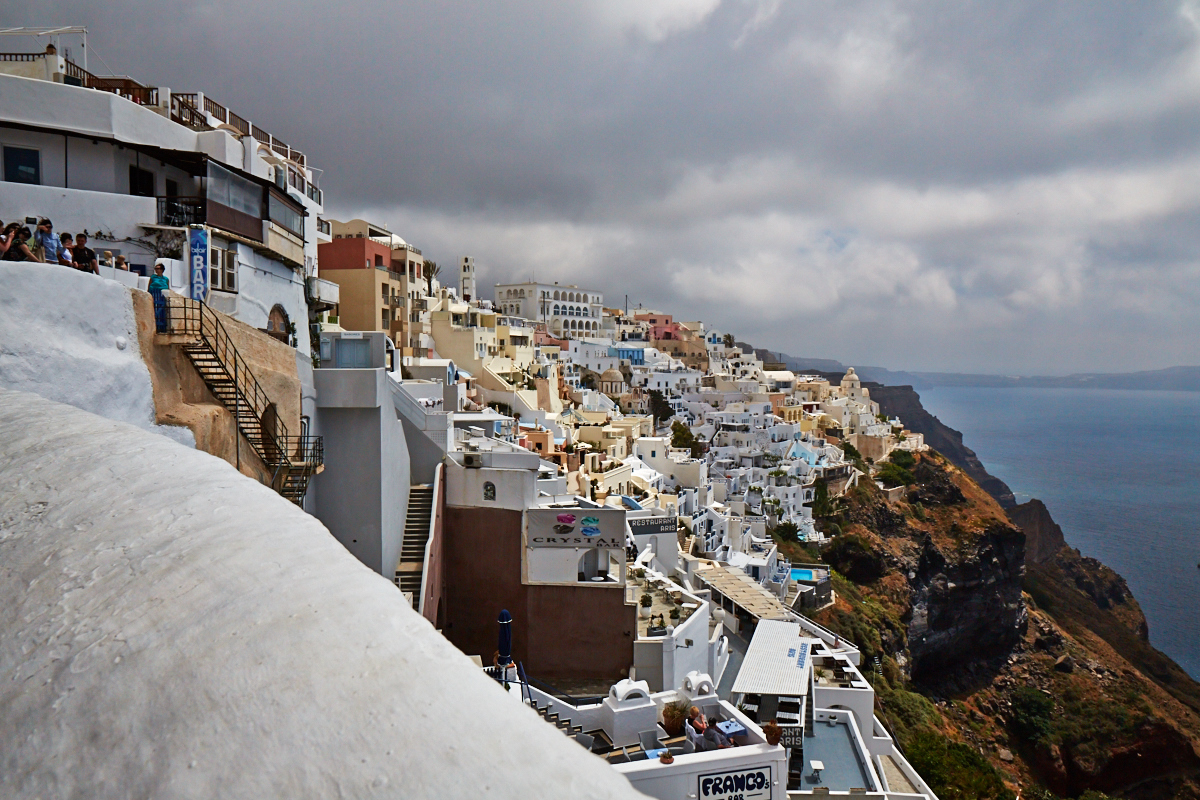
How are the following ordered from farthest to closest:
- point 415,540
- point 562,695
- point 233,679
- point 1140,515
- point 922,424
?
point 922,424 → point 1140,515 → point 415,540 → point 562,695 → point 233,679

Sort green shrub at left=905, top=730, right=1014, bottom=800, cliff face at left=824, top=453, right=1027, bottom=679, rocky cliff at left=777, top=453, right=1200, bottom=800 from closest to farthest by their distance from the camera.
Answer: green shrub at left=905, top=730, right=1014, bottom=800
rocky cliff at left=777, top=453, right=1200, bottom=800
cliff face at left=824, top=453, right=1027, bottom=679

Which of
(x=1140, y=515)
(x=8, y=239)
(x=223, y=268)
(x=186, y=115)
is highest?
(x=186, y=115)

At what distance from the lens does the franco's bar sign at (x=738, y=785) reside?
10.3 metres

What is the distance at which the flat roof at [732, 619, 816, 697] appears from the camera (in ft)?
61.5

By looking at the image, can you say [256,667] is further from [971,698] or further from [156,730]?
[971,698]

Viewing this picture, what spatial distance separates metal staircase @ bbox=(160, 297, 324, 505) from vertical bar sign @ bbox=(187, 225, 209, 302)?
4342 mm

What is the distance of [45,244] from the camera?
335 inches

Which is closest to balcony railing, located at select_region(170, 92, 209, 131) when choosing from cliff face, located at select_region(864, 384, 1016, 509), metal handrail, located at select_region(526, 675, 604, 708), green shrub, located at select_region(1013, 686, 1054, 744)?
metal handrail, located at select_region(526, 675, 604, 708)

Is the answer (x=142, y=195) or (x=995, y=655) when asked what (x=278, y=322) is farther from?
(x=995, y=655)

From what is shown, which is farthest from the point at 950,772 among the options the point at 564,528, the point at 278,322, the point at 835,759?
the point at 278,322

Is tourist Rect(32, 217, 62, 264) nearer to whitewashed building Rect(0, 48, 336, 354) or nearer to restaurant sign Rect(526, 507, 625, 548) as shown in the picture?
whitewashed building Rect(0, 48, 336, 354)

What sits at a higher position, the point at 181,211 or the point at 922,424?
the point at 181,211

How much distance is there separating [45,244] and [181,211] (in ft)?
20.3

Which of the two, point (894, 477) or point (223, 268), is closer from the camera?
point (223, 268)
